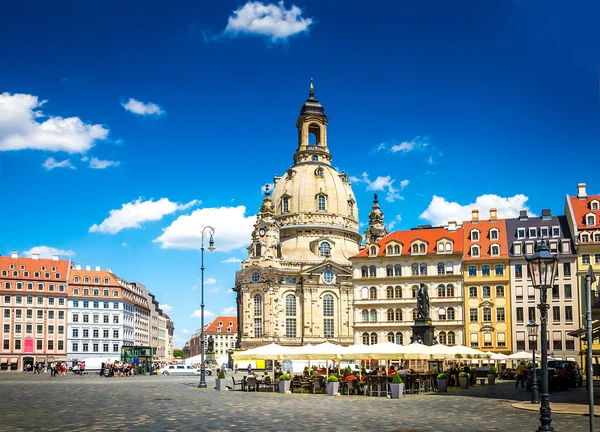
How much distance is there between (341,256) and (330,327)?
1295 cm

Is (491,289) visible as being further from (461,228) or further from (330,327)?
(330,327)

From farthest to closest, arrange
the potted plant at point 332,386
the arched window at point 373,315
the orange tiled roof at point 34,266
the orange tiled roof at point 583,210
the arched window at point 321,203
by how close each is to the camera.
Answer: the arched window at point 321,203
the orange tiled roof at point 34,266
the arched window at point 373,315
the orange tiled roof at point 583,210
the potted plant at point 332,386

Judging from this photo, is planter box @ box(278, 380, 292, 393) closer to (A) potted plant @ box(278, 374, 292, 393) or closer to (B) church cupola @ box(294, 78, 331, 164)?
(A) potted plant @ box(278, 374, 292, 393)

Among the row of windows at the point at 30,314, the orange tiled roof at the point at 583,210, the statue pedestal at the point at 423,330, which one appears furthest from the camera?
the row of windows at the point at 30,314

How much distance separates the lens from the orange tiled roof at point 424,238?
298 feet

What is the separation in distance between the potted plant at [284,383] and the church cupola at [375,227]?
9255cm

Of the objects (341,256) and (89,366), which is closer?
(89,366)

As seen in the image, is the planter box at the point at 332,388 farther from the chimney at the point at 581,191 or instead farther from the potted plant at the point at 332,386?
the chimney at the point at 581,191

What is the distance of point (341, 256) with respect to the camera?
130m

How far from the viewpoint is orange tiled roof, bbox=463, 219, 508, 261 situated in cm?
8769

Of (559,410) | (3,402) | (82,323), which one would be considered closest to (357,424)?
(559,410)

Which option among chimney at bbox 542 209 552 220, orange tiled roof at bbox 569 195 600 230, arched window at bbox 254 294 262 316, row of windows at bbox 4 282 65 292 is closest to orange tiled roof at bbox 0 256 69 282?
row of windows at bbox 4 282 65 292

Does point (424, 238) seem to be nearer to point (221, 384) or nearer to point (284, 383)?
point (221, 384)

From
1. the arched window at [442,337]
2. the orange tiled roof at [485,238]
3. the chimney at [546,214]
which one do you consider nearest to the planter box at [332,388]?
the orange tiled roof at [485,238]
